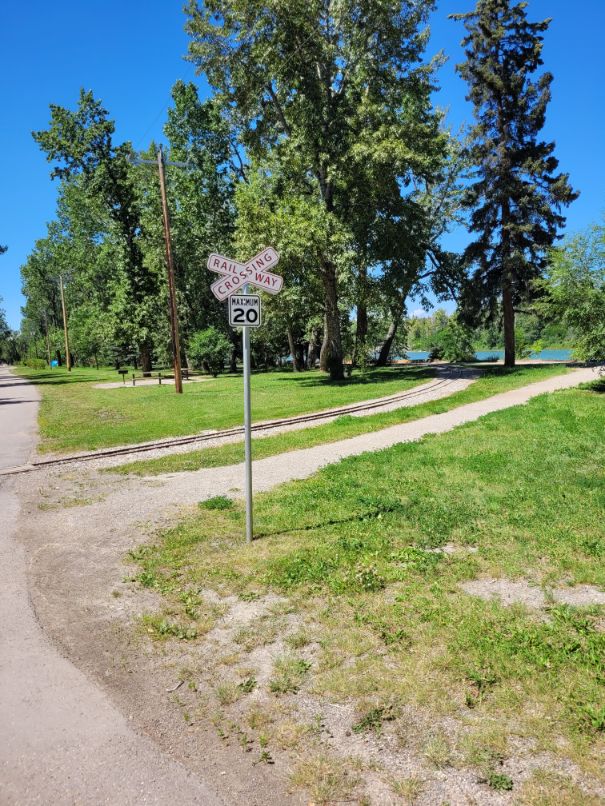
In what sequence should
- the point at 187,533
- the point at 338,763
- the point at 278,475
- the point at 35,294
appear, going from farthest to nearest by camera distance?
the point at 35,294 → the point at 278,475 → the point at 187,533 → the point at 338,763

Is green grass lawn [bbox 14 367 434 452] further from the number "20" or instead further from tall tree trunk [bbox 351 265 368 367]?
the number "20"

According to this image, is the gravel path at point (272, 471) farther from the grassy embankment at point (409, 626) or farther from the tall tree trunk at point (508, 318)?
the tall tree trunk at point (508, 318)

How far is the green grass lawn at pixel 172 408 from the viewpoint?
481 inches

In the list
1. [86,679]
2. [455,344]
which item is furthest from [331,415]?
[455,344]

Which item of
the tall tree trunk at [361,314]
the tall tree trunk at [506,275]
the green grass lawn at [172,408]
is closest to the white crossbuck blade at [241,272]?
the green grass lawn at [172,408]

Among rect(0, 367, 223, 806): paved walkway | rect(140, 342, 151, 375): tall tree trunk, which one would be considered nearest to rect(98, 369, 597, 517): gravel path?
rect(0, 367, 223, 806): paved walkway

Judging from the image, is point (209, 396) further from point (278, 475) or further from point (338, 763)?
point (338, 763)

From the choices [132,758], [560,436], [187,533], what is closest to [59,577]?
[187,533]

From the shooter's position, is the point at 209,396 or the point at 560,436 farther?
the point at 209,396

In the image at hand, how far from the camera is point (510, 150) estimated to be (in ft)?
80.3

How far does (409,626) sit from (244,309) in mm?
3235

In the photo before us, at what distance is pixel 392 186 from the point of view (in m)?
22.3

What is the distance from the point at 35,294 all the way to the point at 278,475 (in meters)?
81.3

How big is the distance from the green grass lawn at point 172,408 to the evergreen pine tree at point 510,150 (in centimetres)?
754
